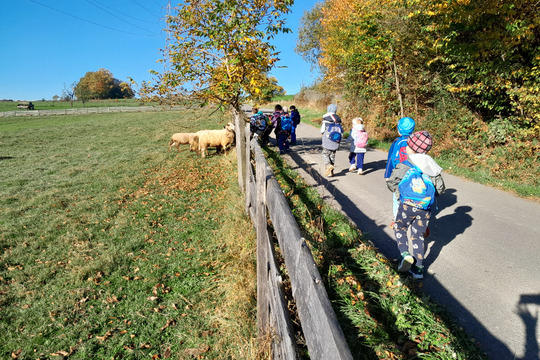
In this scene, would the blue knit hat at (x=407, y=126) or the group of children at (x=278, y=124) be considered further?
the group of children at (x=278, y=124)

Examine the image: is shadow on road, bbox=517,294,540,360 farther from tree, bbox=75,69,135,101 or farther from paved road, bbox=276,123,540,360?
tree, bbox=75,69,135,101

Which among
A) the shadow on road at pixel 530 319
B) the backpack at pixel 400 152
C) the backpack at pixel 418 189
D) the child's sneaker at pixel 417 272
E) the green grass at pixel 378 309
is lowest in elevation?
the shadow on road at pixel 530 319

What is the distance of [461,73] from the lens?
9.56m

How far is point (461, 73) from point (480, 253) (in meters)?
7.60

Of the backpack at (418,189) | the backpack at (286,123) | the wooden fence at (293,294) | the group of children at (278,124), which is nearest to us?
the wooden fence at (293,294)

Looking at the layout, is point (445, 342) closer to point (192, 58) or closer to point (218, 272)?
point (218, 272)

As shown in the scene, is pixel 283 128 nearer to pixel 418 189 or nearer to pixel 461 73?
pixel 461 73

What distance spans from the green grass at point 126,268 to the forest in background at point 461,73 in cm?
778

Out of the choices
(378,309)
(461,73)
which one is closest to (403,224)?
(378,309)

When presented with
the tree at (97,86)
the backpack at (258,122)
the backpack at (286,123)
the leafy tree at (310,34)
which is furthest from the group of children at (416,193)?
the tree at (97,86)

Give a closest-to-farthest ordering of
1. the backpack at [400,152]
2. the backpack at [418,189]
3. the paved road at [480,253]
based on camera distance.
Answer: the paved road at [480,253] < the backpack at [418,189] < the backpack at [400,152]

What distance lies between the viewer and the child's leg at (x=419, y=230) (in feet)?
12.2

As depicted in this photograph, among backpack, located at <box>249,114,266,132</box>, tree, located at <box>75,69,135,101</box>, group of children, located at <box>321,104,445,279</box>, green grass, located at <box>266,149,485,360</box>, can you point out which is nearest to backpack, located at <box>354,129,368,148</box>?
group of children, located at <box>321,104,445,279</box>

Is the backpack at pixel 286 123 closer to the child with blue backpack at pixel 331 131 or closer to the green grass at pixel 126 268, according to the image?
the green grass at pixel 126 268
